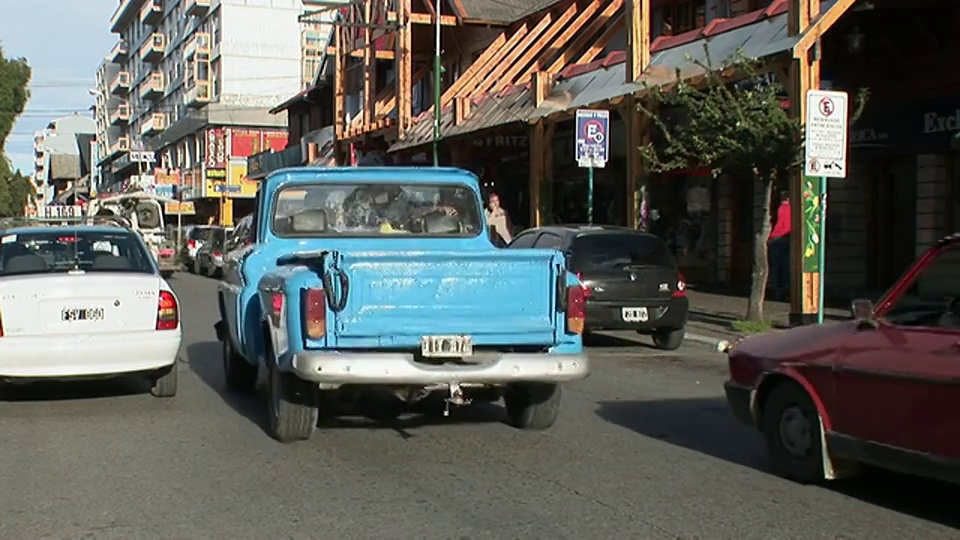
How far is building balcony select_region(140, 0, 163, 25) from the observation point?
3351 inches

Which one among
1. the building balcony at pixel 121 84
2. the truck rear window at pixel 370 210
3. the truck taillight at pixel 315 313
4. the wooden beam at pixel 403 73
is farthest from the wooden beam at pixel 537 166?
the building balcony at pixel 121 84

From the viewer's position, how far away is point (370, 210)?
9695 millimetres

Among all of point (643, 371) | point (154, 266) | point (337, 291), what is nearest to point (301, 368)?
point (337, 291)

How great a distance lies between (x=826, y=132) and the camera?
13.6 metres

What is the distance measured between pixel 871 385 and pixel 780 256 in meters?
14.7

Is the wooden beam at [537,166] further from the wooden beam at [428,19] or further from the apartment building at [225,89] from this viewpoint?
the apartment building at [225,89]

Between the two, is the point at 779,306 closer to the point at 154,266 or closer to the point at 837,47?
the point at 837,47

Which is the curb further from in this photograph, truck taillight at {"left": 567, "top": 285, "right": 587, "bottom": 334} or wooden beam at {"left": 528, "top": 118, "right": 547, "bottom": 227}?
wooden beam at {"left": 528, "top": 118, "right": 547, "bottom": 227}

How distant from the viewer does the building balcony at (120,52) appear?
102m

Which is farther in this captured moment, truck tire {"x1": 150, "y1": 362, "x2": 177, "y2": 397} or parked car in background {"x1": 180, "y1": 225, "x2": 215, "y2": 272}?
parked car in background {"x1": 180, "y1": 225, "x2": 215, "y2": 272}

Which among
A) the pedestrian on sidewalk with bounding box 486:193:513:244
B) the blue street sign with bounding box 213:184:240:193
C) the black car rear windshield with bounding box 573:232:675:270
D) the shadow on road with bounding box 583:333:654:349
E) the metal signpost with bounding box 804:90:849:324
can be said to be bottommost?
the shadow on road with bounding box 583:333:654:349

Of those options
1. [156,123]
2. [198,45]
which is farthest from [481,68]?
[156,123]

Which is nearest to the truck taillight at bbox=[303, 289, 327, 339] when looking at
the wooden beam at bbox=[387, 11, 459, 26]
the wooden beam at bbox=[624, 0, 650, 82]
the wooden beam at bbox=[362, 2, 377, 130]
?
the wooden beam at bbox=[624, 0, 650, 82]

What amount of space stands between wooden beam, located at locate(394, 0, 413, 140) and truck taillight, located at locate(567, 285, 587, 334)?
23.1 metres
